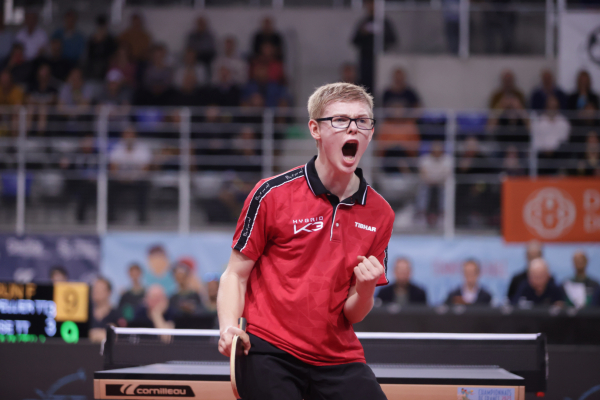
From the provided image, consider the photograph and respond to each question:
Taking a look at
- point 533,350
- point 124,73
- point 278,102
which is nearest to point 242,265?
point 533,350

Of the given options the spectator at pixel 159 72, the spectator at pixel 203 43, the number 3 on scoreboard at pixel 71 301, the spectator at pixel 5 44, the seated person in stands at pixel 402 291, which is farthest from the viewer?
the spectator at pixel 5 44

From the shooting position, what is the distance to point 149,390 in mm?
4293

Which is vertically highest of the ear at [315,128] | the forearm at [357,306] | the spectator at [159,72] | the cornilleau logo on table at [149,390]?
the spectator at [159,72]

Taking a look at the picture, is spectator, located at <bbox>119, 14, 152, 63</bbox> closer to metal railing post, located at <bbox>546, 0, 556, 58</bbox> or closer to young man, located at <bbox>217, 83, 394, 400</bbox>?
metal railing post, located at <bbox>546, 0, 556, 58</bbox>

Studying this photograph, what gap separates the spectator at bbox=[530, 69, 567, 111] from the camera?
11.8 meters

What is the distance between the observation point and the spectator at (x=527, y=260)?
352 inches

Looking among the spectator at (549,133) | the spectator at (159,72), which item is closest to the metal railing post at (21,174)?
the spectator at (159,72)

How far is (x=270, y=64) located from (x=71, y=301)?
7.30 m

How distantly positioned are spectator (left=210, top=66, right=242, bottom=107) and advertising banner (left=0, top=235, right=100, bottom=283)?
313 cm

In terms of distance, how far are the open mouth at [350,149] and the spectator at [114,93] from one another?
951 cm

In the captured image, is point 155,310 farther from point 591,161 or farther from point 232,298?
point 591,161

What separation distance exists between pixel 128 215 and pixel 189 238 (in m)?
1.20

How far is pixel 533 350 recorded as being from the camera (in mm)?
5066

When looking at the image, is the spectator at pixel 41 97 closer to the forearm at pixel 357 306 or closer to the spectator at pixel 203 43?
the spectator at pixel 203 43
